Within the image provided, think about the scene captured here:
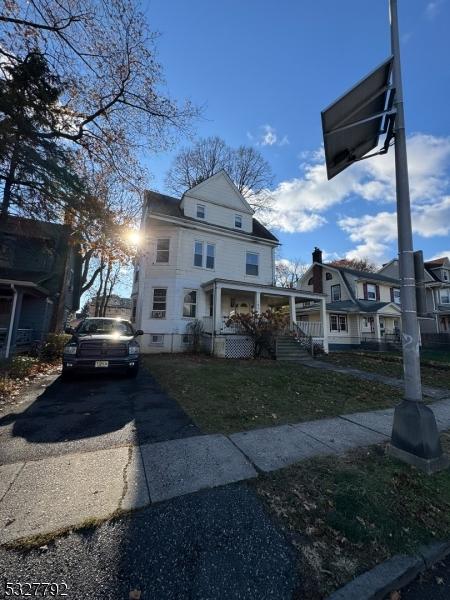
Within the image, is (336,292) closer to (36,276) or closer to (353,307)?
(353,307)

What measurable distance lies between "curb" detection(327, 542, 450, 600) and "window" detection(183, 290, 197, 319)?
14481 millimetres

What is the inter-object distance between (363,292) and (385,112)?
25526 mm

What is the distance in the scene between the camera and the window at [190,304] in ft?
52.9

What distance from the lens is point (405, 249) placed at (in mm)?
3670

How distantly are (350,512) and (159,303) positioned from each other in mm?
14462

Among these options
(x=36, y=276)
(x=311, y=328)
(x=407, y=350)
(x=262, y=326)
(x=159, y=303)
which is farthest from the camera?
(x=311, y=328)

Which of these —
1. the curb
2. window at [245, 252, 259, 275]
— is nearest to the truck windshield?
the curb

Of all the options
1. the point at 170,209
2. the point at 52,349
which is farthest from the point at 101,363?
the point at 170,209

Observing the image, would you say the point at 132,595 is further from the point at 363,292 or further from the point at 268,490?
the point at 363,292

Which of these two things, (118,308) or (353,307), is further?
(118,308)

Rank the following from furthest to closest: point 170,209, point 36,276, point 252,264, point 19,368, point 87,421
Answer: point 252,264 < point 170,209 < point 36,276 < point 19,368 < point 87,421

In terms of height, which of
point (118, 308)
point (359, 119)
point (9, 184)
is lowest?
point (359, 119)

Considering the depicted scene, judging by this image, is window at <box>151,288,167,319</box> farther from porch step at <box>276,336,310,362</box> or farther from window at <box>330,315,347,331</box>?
window at <box>330,315,347,331</box>

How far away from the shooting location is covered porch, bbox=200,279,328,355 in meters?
14.5
